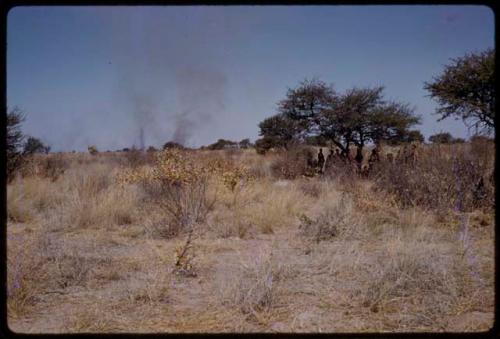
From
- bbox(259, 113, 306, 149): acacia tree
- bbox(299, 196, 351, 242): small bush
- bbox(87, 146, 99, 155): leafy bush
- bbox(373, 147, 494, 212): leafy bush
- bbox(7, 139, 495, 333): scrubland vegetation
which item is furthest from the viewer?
bbox(87, 146, 99, 155): leafy bush

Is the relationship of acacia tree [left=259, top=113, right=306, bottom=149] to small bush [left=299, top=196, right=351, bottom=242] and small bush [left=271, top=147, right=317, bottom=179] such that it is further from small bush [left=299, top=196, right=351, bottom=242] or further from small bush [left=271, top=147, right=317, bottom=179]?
small bush [left=299, top=196, right=351, bottom=242]

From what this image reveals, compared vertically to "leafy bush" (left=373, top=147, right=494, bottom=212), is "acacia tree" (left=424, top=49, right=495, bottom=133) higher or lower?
higher

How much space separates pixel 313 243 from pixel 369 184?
4.20 m

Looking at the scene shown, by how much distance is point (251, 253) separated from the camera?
5793 mm

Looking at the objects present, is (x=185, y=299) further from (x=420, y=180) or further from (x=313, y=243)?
(x=420, y=180)

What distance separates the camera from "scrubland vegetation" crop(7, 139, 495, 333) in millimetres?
3766

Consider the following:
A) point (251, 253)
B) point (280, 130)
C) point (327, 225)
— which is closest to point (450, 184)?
point (327, 225)

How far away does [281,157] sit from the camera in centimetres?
1794

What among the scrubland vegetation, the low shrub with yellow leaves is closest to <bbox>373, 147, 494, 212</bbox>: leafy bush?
the scrubland vegetation

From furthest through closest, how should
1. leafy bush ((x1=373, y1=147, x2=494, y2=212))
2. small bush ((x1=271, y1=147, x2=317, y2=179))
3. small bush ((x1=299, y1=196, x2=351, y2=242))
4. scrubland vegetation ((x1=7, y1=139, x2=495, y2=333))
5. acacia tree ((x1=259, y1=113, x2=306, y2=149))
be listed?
acacia tree ((x1=259, y1=113, x2=306, y2=149))
small bush ((x1=271, y1=147, x2=317, y2=179))
leafy bush ((x1=373, y1=147, x2=494, y2=212))
small bush ((x1=299, y1=196, x2=351, y2=242))
scrubland vegetation ((x1=7, y1=139, x2=495, y2=333))

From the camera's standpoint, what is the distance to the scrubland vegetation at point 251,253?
3.77 metres

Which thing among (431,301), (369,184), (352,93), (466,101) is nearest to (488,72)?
(466,101)

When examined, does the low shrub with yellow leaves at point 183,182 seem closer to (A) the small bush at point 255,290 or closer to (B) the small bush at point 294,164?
(A) the small bush at point 255,290

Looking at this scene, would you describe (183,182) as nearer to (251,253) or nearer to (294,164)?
(251,253)
